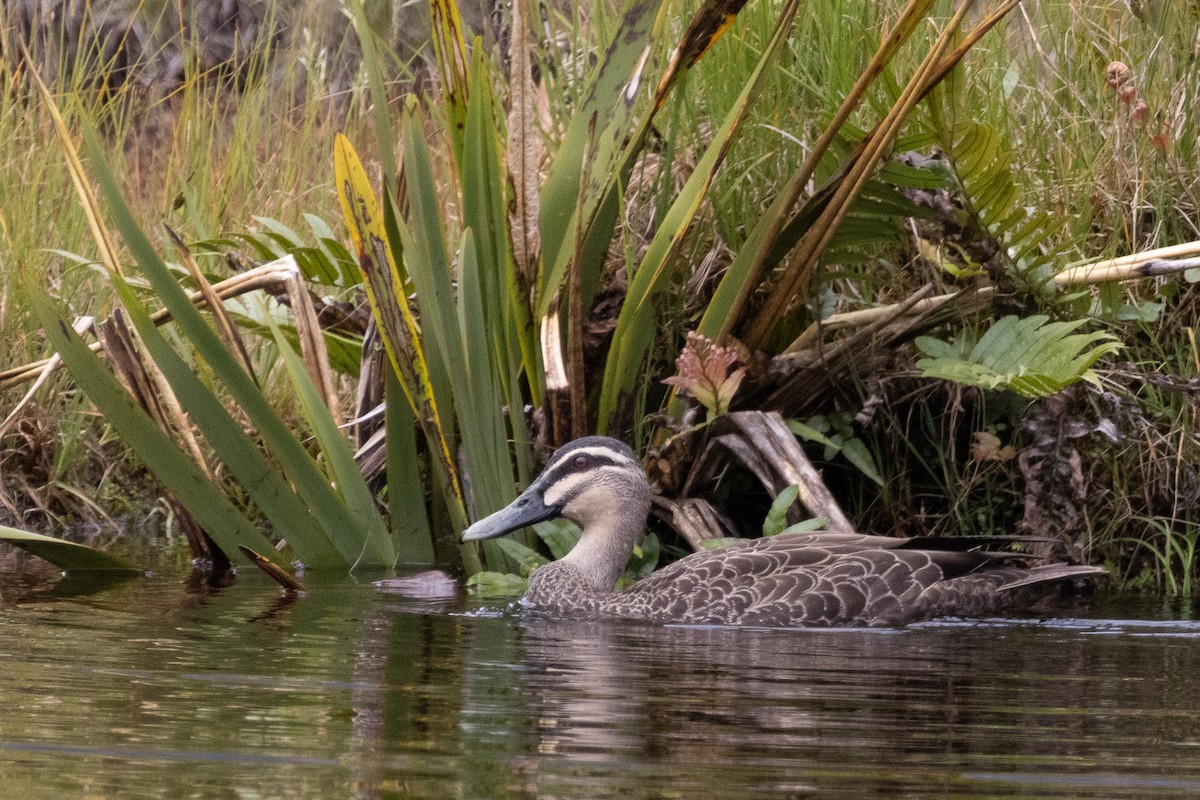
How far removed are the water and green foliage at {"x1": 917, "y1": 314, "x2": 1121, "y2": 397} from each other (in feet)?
2.39

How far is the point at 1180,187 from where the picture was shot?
5863mm

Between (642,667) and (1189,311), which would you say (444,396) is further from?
(1189,311)

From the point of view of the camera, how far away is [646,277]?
5316 millimetres

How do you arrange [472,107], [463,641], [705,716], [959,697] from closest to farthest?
[705,716]
[959,697]
[463,641]
[472,107]

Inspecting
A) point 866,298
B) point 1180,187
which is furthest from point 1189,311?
point 866,298

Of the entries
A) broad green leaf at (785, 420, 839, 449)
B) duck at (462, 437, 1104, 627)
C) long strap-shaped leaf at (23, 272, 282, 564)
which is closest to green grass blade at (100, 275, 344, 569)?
long strap-shaped leaf at (23, 272, 282, 564)

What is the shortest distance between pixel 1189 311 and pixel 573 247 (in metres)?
2.18

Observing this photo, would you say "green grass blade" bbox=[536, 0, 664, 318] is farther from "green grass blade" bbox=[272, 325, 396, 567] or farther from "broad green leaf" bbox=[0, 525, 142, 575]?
"broad green leaf" bbox=[0, 525, 142, 575]

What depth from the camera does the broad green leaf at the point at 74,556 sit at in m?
5.29

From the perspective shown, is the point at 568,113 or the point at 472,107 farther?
the point at 568,113

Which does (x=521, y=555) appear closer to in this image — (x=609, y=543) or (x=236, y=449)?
(x=609, y=543)

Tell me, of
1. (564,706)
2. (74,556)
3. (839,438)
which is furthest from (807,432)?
(74,556)

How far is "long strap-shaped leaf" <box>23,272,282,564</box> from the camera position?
5.18m

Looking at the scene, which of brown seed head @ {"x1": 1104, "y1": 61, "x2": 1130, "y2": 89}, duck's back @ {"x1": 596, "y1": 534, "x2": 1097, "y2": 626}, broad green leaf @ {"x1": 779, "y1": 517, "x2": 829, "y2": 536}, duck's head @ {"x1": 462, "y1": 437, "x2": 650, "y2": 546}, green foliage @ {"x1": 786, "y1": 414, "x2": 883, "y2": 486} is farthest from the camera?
brown seed head @ {"x1": 1104, "y1": 61, "x2": 1130, "y2": 89}
